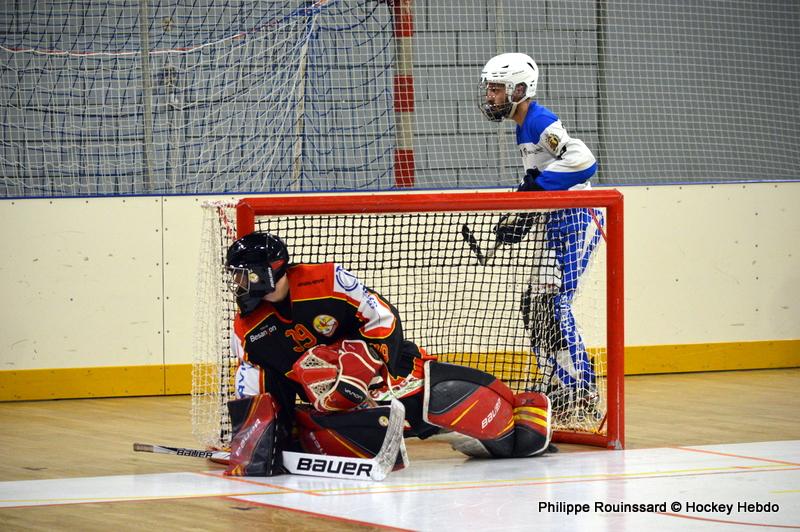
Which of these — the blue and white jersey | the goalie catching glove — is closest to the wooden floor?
the goalie catching glove

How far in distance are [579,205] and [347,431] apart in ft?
4.15

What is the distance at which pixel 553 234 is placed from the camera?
17.0 feet

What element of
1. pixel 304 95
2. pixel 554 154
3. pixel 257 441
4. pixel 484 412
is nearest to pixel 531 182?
pixel 554 154

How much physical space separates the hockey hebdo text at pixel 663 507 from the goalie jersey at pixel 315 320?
0.85 m

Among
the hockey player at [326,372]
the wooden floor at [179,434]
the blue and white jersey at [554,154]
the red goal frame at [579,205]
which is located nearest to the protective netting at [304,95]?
the wooden floor at [179,434]

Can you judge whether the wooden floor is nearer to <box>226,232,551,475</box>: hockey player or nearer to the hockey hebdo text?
<box>226,232,551,475</box>: hockey player

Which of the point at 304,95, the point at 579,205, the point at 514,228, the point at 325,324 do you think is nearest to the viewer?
the point at 325,324

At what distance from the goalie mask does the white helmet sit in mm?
1509

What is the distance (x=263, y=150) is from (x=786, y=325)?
123 inches

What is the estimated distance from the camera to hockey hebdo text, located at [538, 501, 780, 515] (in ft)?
11.8

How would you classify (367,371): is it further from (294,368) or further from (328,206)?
(328,206)

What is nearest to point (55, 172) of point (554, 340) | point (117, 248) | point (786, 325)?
point (117, 248)

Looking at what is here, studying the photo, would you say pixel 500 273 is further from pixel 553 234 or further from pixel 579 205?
pixel 579 205

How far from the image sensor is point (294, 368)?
423 centimetres
